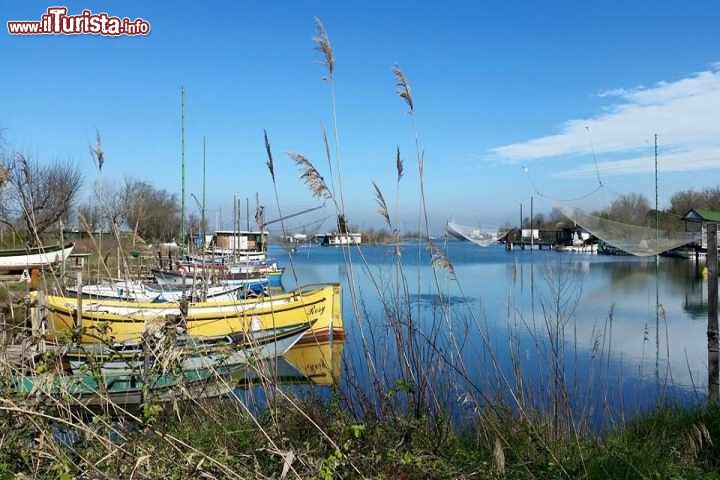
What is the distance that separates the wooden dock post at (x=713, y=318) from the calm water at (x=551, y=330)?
201 mm

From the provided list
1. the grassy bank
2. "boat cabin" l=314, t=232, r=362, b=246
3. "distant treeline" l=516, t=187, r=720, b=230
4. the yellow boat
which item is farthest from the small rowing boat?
"distant treeline" l=516, t=187, r=720, b=230

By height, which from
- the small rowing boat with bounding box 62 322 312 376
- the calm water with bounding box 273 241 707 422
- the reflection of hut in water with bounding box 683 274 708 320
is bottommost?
the reflection of hut in water with bounding box 683 274 708 320

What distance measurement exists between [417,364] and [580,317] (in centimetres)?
1492

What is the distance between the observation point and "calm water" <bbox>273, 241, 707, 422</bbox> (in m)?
4.61

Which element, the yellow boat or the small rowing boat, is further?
the yellow boat

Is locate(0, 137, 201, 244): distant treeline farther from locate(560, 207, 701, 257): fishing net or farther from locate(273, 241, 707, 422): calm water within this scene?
locate(560, 207, 701, 257): fishing net

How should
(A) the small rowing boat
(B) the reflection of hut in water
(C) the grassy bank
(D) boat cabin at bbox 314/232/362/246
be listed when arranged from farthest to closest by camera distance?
(B) the reflection of hut in water
(D) boat cabin at bbox 314/232/362/246
(A) the small rowing boat
(C) the grassy bank

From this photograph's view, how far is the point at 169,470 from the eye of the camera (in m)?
2.66

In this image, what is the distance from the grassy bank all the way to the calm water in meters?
0.52

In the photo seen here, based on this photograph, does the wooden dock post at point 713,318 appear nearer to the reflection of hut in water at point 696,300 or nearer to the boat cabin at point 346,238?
the boat cabin at point 346,238

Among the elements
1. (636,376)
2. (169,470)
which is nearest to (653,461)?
(169,470)

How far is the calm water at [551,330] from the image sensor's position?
4605mm

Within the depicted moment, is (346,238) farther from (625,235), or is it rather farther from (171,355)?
(625,235)

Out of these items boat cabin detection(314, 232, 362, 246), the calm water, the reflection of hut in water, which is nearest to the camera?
boat cabin detection(314, 232, 362, 246)
